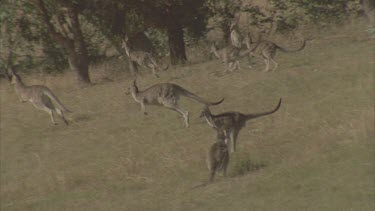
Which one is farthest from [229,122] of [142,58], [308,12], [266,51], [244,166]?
[308,12]

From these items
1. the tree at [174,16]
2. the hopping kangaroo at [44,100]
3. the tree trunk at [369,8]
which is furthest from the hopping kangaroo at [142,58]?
the tree trunk at [369,8]

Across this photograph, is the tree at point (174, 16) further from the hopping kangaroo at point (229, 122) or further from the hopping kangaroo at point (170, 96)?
the hopping kangaroo at point (229, 122)

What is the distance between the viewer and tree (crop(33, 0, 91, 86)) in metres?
18.4

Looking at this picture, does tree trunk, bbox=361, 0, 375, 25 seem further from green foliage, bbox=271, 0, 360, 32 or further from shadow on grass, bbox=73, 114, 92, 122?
shadow on grass, bbox=73, 114, 92, 122

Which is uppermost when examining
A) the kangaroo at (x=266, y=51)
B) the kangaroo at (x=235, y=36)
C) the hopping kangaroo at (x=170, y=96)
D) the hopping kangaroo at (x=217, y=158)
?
the kangaroo at (x=235, y=36)

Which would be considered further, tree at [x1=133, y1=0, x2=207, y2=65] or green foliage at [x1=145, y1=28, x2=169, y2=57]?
green foliage at [x1=145, y1=28, x2=169, y2=57]

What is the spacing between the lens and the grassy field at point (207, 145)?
8711mm

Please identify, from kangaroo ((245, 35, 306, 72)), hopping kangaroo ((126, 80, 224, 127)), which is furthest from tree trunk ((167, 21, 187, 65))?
hopping kangaroo ((126, 80, 224, 127))

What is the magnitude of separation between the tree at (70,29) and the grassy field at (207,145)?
0.71m

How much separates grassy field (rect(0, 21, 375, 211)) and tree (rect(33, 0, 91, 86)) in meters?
0.71

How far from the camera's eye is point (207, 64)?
62.1 ft

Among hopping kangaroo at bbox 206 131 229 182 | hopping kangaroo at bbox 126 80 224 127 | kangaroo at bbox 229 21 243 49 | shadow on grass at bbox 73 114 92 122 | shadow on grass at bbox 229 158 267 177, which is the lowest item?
shadow on grass at bbox 229 158 267 177

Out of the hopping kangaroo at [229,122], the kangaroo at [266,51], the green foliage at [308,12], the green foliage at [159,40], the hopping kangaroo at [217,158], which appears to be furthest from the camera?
the green foliage at [159,40]

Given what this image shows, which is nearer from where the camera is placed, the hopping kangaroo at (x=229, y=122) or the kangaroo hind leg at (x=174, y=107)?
the hopping kangaroo at (x=229, y=122)
